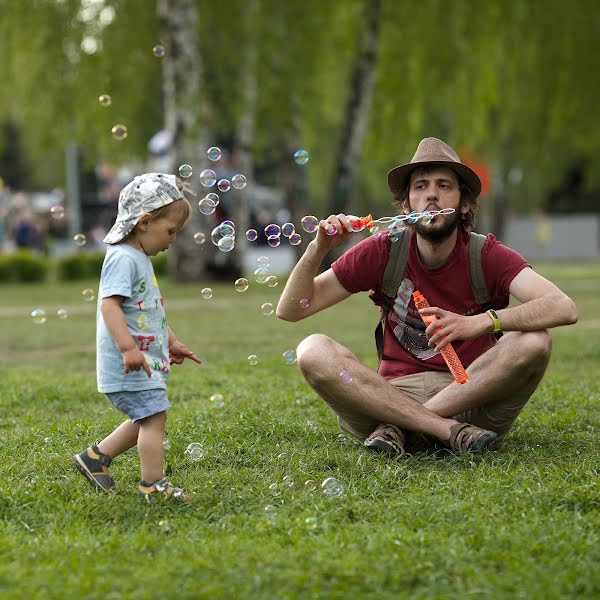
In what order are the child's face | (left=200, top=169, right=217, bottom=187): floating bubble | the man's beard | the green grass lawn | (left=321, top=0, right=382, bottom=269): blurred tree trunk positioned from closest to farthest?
the green grass lawn < the child's face < the man's beard < (left=200, top=169, right=217, bottom=187): floating bubble < (left=321, top=0, right=382, bottom=269): blurred tree trunk

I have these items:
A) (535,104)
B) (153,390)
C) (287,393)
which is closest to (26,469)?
(153,390)

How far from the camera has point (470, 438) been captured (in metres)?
4.43

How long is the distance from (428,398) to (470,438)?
0.34 metres

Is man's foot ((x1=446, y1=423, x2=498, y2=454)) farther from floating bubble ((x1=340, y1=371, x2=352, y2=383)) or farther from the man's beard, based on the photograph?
the man's beard

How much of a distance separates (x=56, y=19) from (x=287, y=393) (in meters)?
12.4

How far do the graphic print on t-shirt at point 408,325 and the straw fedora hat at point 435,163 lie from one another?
1.52ft

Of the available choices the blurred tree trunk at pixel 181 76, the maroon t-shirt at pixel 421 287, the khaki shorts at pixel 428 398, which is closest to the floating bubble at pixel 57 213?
the maroon t-shirt at pixel 421 287

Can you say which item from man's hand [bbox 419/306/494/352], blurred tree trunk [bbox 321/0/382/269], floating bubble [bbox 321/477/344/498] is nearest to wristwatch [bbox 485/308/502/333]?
man's hand [bbox 419/306/494/352]

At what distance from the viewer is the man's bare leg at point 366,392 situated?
4.52 m

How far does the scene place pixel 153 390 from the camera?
3.84 meters

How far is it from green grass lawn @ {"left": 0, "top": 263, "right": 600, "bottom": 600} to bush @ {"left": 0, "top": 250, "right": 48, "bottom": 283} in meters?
14.9

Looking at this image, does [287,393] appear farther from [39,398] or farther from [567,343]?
[567,343]


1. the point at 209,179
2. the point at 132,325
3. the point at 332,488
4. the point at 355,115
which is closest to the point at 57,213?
the point at 209,179

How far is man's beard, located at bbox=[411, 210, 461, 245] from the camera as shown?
451 centimetres
